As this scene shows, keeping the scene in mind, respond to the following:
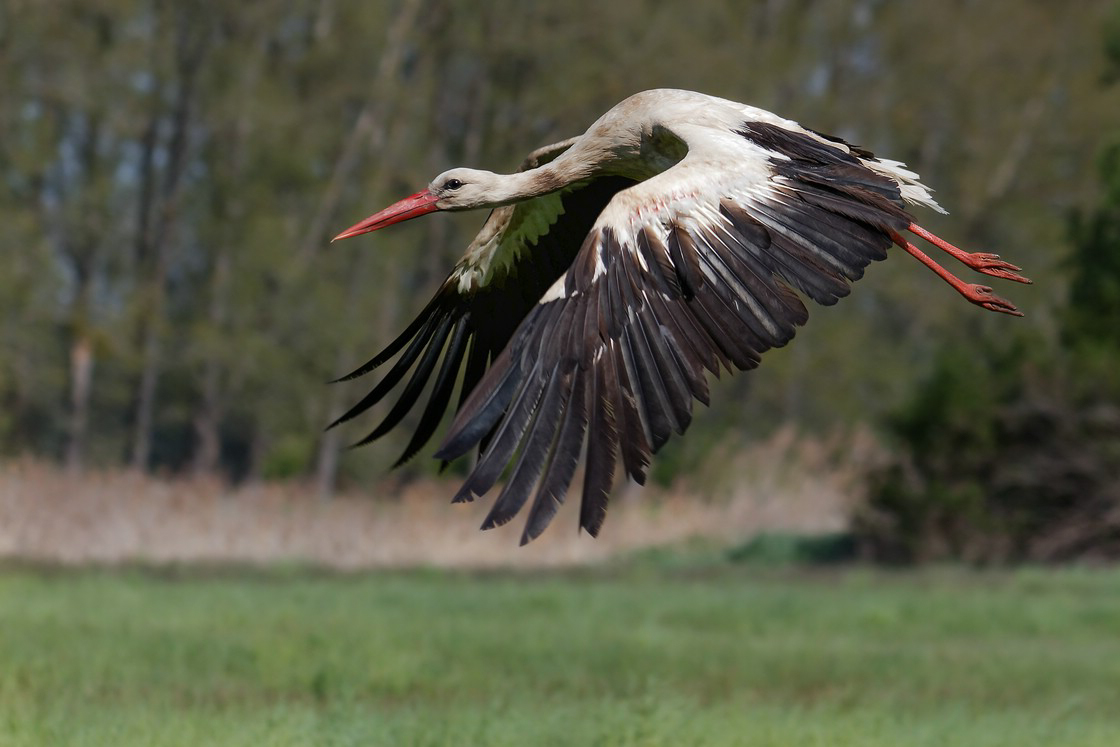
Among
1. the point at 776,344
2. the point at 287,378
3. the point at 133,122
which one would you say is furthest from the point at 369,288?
the point at 776,344

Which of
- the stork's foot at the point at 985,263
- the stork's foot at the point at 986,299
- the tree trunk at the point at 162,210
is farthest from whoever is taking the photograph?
the tree trunk at the point at 162,210

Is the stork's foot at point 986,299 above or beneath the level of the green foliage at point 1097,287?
above

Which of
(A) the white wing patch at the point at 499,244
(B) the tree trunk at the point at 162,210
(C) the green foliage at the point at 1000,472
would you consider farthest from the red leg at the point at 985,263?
(B) the tree trunk at the point at 162,210

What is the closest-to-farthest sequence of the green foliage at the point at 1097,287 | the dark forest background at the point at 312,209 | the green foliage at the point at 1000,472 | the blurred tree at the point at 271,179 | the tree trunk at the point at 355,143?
the green foliage at the point at 1000,472 < the green foliage at the point at 1097,287 < the dark forest background at the point at 312,209 < the blurred tree at the point at 271,179 < the tree trunk at the point at 355,143

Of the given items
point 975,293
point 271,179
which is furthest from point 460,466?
point 975,293

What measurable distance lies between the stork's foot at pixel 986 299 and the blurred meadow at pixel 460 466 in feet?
5.20

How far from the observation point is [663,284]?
5.17m

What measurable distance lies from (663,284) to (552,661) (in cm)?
444

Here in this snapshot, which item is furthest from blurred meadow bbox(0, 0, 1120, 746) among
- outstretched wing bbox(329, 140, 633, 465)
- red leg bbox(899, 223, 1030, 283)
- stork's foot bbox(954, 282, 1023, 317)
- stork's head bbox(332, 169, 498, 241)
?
stork's head bbox(332, 169, 498, 241)

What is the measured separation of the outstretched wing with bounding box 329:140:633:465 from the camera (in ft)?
23.0

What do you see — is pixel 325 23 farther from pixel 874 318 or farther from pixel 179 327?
pixel 874 318

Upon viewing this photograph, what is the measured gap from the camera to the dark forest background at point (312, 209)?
912 inches

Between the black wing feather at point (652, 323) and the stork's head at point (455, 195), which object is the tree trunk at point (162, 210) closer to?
the stork's head at point (455, 195)

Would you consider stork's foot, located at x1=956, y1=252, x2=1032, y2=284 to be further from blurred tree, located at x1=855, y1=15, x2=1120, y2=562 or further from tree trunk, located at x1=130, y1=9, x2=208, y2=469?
tree trunk, located at x1=130, y1=9, x2=208, y2=469
